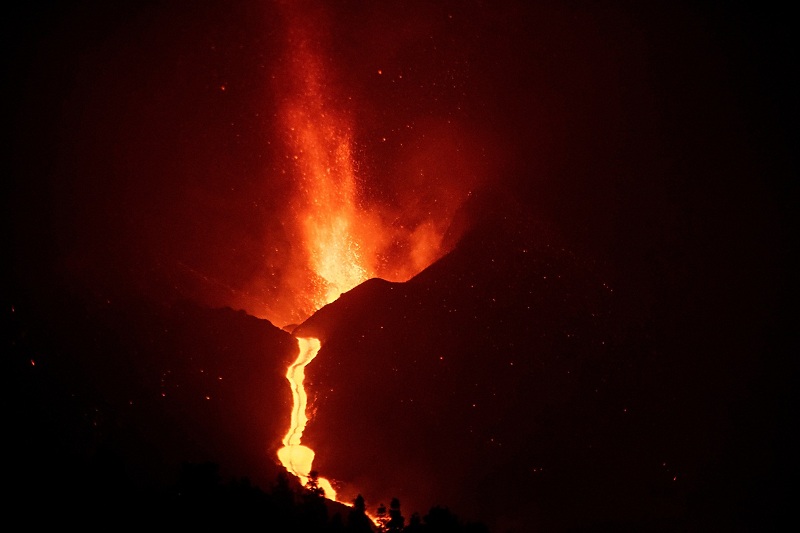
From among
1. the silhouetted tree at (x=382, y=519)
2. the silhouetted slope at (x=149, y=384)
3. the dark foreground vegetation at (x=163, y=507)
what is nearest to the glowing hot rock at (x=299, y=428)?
the silhouetted slope at (x=149, y=384)

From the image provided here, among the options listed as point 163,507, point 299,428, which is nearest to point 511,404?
point 299,428

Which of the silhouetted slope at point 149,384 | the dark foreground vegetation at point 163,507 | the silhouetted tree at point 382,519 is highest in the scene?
the silhouetted slope at point 149,384

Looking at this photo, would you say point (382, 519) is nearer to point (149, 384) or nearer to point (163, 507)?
point (163, 507)

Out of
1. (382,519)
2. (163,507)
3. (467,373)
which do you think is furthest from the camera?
(467,373)

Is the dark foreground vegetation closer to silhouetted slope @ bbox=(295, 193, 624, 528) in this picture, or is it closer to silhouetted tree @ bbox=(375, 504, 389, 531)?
silhouetted tree @ bbox=(375, 504, 389, 531)

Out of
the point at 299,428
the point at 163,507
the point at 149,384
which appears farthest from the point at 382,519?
the point at 149,384

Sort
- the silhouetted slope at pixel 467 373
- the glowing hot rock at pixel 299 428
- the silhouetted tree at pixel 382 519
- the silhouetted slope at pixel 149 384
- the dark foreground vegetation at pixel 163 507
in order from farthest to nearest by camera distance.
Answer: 1. the silhouetted slope at pixel 467 373
2. the glowing hot rock at pixel 299 428
3. the silhouetted slope at pixel 149 384
4. the silhouetted tree at pixel 382 519
5. the dark foreground vegetation at pixel 163 507

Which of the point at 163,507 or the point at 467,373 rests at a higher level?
the point at 467,373

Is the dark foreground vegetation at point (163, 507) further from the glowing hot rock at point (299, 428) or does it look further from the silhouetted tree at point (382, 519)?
the glowing hot rock at point (299, 428)

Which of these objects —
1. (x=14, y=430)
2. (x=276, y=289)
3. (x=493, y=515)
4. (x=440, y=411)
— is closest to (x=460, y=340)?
(x=440, y=411)

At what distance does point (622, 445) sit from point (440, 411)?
937 centimetres

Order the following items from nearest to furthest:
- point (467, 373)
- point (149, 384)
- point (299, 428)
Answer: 1. point (149, 384)
2. point (299, 428)
3. point (467, 373)

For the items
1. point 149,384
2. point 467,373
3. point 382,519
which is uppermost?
point 467,373

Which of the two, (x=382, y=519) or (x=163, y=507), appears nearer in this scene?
(x=163, y=507)
